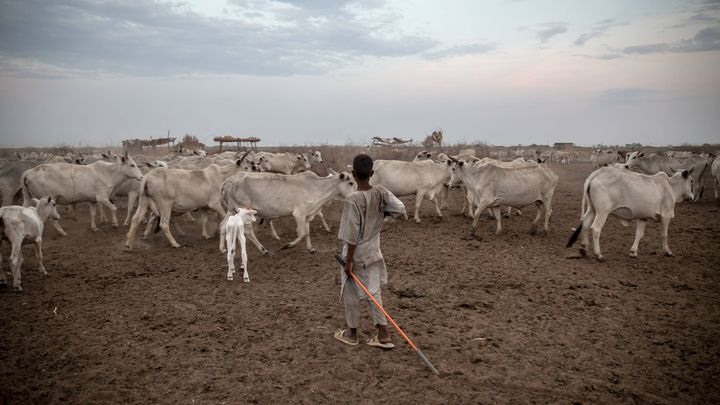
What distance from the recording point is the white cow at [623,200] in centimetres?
973

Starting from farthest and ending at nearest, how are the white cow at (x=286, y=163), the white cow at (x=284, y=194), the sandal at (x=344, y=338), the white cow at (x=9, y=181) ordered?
the white cow at (x=286, y=163) → the white cow at (x=9, y=181) → the white cow at (x=284, y=194) → the sandal at (x=344, y=338)

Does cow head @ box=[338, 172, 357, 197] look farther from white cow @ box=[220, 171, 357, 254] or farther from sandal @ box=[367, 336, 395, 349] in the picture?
sandal @ box=[367, 336, 395, 349]

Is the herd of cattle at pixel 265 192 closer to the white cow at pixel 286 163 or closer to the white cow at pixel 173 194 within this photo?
the white cow at pixel 173 194

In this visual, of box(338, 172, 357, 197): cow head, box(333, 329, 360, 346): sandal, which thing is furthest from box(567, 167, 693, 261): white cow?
box(333, 329, 360, 346): sandal

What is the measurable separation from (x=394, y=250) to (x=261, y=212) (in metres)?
3.26

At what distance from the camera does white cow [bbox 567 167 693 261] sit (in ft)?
31.9

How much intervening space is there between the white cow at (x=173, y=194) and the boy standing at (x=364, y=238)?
671cm

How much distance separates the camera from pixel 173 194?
10797 millimetres

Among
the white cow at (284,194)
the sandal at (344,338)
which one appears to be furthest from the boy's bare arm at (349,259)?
the white cow at (284,194)

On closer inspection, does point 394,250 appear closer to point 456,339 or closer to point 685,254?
point 456,339

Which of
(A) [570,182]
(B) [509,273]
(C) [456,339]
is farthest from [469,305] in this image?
(A) [570,182]

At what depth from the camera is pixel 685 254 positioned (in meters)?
10.3

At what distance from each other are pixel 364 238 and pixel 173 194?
7.03m

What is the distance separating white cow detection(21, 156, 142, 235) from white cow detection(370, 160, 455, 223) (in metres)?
7.32
